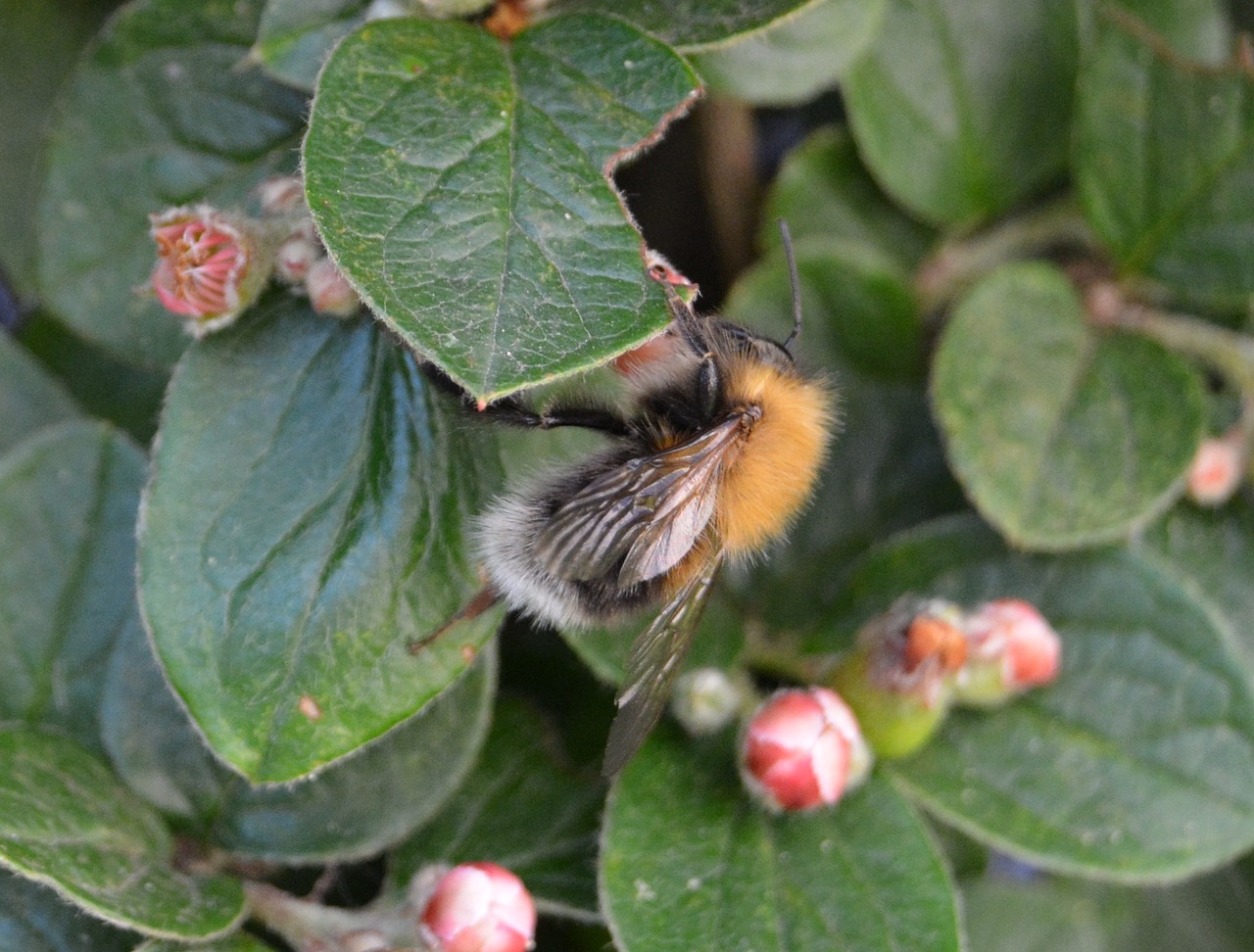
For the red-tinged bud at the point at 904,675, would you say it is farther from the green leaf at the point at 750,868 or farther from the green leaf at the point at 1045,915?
the green leaf at the point at 1045,915

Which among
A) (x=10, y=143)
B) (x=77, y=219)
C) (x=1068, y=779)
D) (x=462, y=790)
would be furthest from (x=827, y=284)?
(x=10, y=143)

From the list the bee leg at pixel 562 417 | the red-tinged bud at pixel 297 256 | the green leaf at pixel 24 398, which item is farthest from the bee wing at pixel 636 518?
the green leaf at pixel 24 398

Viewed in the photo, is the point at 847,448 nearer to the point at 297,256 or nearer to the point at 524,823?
the point at 524,823

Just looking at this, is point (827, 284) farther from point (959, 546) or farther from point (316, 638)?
point (316, 638)

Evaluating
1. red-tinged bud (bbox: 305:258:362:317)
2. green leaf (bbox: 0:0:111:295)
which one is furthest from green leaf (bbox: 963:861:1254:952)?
green leaf (bbox: 0:0:111:295)

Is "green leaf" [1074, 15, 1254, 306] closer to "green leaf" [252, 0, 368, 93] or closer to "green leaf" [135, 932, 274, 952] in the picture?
"green leaf" [252, 0, 368, 93]

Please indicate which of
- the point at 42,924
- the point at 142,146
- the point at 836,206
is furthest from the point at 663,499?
the point at 836,206
